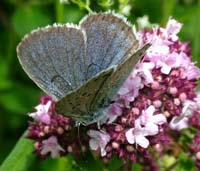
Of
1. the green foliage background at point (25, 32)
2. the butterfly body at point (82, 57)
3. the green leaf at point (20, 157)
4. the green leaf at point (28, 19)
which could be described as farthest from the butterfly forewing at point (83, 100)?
the green leaf at point (28, 19)

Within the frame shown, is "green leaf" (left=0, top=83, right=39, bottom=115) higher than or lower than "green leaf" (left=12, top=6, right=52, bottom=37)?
lower

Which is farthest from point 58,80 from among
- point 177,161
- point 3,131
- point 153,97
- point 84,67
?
point 3,131

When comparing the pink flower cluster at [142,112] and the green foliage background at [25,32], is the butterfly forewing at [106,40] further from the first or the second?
the green foliage background at [25,32]

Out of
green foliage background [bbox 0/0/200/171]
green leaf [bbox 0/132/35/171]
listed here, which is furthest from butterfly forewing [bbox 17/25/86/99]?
green foliage background [bbox 0/0/200/171]

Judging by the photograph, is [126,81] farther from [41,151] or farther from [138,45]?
[41,151]

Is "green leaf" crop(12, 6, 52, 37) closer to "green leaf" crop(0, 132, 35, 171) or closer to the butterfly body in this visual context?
"green leaf" crop(0, 132, 35, 171)

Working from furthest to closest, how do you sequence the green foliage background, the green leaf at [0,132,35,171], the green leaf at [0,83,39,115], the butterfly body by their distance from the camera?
the green leaf at [0,83,39,115]
the green foliage background
the green leaf at [0,132,35,171]
the butterfly body

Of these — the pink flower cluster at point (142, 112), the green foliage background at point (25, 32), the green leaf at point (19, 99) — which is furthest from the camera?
the green leaf at point (19, 99)
